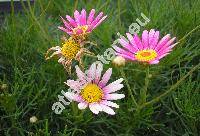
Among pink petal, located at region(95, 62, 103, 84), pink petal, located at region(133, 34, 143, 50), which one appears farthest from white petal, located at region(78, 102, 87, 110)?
pink petal, located at region(133, 34, 143, 50)

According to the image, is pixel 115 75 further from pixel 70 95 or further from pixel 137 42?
pixel 70 95

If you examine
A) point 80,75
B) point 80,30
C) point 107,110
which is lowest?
point 107,110

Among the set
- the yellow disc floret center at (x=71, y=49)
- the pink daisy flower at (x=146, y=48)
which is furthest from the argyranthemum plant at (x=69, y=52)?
the pink daisy flower at (x=146, y=48)

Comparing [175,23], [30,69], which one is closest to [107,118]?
[30,69]

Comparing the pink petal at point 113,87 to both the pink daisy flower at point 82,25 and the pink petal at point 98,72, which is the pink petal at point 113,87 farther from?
the pink daisy flower at point 82,25

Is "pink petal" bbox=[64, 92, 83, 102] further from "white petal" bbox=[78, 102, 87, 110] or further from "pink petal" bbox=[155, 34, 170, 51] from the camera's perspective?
"pink petal" bbox=[155, 34, 170, 51]

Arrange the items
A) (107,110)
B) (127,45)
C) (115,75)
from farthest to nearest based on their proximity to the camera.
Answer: (115,75) → (127,45) → (107,110)

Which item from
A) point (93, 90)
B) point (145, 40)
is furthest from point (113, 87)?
point (145, 40)
